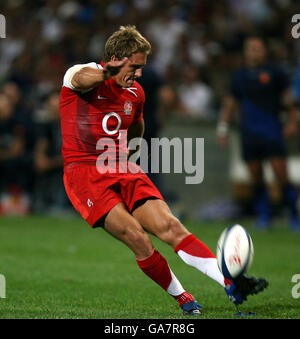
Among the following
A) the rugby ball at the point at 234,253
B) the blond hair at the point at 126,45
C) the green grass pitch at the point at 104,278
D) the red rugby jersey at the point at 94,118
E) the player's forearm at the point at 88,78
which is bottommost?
the green grass pitch at the point at 104,278

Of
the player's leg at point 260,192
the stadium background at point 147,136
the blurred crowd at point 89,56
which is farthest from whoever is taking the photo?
the blurred crowd at point 89,56

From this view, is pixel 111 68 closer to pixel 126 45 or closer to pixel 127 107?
pixel 126 45

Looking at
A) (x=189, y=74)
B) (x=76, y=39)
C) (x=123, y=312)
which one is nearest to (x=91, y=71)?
(x=123, y=312)

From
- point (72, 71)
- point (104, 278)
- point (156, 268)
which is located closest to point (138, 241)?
point (156, 268)

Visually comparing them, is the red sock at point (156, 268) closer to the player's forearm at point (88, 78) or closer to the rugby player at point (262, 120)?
the player's forearm at point (88, 78)

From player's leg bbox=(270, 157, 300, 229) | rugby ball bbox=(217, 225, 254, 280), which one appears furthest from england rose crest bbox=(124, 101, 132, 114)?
player's leg bbox=(270, 157, 300, 229)

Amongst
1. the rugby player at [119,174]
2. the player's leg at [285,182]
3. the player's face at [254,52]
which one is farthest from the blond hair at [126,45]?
the player's leg at [285,182]

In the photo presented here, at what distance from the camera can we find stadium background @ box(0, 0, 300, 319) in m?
6.34

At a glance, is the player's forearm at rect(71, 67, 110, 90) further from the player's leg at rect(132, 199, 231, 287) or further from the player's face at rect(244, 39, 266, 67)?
the player's face at rect(244, 39, 266, 67)

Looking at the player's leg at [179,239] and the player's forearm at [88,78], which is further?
the player's leg at [179,239]

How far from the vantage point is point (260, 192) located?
11930 millimetres

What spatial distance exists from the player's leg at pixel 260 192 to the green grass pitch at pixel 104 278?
342 millimetres

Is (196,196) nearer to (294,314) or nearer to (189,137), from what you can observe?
(189,137)

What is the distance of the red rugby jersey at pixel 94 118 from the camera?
5543 millimetres
